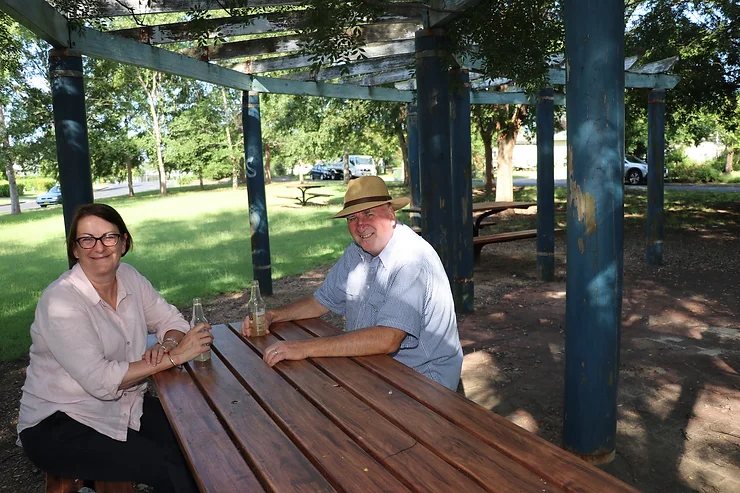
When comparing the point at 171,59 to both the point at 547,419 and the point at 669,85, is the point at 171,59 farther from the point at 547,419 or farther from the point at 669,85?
the point at 669,85

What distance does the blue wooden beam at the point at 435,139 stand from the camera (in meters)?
5.27

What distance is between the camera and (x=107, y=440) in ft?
8.19

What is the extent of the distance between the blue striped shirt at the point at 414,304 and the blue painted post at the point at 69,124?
2.49 metres

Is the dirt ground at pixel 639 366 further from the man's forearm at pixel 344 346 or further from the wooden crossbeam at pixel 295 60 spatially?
the wooden crossbeam at pixel 295 60

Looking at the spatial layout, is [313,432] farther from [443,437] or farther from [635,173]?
[635,173]

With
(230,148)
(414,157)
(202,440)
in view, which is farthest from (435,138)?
(230,148)

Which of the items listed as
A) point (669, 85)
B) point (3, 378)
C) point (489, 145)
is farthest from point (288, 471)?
point (489, 145)

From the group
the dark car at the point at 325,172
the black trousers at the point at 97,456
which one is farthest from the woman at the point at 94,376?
the dark car at the point at 325,172

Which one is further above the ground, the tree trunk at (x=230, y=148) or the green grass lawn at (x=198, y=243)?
the tree trunk at (x=230, y=148)

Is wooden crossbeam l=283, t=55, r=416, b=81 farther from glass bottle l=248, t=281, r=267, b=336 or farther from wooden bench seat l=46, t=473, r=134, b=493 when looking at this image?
wooden bench seat l=46, t=473, r=134, b=493

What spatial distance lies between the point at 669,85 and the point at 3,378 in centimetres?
876

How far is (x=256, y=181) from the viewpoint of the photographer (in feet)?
25.6

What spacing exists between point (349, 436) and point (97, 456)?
1113 mm

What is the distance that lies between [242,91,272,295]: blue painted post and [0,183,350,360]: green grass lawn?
930 mm
